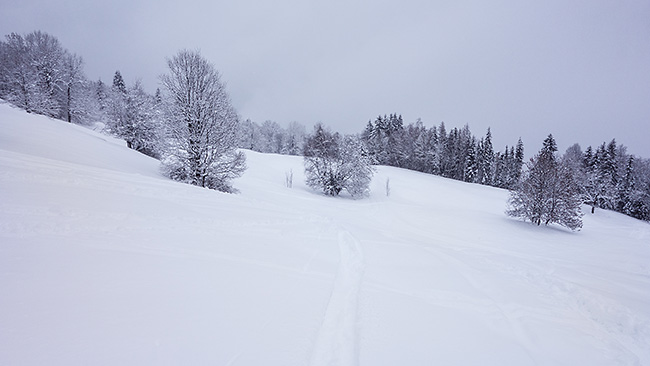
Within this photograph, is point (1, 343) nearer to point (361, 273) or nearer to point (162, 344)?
point (162, 344)

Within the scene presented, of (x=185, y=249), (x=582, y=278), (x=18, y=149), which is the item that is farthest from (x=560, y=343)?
(x=18, y=149)

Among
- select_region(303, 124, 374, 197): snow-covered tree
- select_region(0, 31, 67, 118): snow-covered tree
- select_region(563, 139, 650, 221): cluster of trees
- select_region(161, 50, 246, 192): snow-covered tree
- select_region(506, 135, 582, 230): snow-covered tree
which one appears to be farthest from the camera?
select_region(563, 139, 650, 221): cluster of trees

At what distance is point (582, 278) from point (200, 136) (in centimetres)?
1829

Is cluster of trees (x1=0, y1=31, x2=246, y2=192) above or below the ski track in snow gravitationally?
above

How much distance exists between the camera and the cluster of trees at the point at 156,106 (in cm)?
1552

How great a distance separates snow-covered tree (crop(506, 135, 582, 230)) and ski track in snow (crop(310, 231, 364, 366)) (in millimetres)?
21344

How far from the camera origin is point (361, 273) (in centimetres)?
558

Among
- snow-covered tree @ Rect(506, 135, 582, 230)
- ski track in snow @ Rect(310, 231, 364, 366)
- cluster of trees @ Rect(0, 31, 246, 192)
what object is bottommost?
ski track in snow @ Rect(310, 231, 364, 366)

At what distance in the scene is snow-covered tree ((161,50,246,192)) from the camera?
15383 millimetres

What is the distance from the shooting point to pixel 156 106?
2283 centimetres

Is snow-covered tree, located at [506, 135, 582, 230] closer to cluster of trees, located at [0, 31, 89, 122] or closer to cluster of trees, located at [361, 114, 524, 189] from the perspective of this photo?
cluster of trees, located at [361, 114, 524, 189]

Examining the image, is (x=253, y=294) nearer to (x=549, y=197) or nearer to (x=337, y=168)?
(x=549, y=197)

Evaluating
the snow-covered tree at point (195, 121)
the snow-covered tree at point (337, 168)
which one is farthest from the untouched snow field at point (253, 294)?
the snow-covered tree at point (337, 168)

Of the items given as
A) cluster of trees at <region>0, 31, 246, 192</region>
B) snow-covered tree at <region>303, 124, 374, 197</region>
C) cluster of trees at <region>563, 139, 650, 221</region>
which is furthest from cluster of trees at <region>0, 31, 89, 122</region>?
cluster of trees at <region>563, 139, 650, 221</region>
